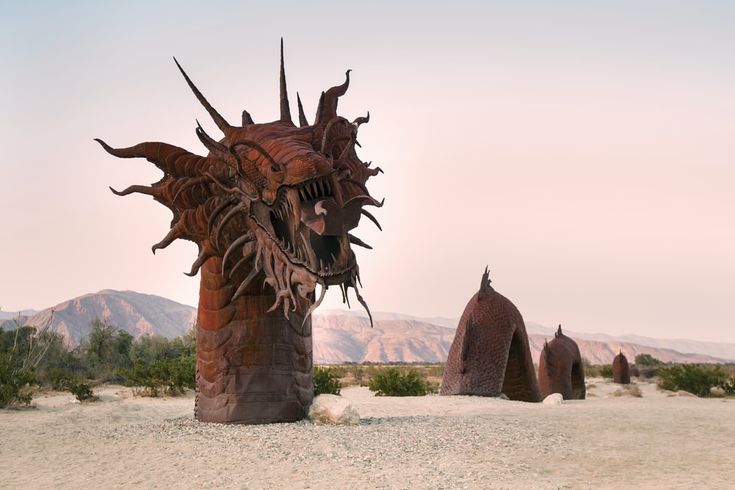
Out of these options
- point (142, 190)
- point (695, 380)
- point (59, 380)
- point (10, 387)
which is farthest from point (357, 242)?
point (695, 380)

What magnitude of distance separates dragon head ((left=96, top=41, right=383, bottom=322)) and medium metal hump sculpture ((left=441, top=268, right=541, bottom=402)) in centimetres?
526

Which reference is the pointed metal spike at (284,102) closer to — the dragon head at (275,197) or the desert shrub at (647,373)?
the dragon head at (275,197)

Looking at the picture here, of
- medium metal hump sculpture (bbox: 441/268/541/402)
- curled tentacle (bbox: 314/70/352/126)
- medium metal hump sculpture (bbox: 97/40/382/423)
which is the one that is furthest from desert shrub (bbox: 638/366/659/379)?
curled tentacle (bbox: 314/70/352/126)

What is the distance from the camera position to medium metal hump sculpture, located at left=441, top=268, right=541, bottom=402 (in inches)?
480

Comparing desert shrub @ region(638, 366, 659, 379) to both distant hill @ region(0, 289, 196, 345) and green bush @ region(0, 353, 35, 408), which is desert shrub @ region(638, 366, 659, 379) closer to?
green bush @ region(0, 353, 35, 408)

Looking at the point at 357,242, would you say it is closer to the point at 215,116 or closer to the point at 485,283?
the point at 215,116

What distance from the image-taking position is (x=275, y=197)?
632cm

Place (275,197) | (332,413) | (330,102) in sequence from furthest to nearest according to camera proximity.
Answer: (332,413), (330,102), (275,197)

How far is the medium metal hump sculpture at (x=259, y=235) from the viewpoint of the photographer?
244 inches

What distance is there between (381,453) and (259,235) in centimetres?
235

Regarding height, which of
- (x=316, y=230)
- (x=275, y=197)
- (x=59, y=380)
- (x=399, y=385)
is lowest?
(x=59, y=380)

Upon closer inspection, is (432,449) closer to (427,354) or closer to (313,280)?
(313,280)

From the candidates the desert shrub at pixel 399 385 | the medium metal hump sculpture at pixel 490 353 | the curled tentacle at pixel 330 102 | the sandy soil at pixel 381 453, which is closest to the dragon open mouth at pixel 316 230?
the curled tentacle at pixel 330 102

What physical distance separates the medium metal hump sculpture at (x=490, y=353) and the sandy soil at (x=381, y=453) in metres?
2.91
